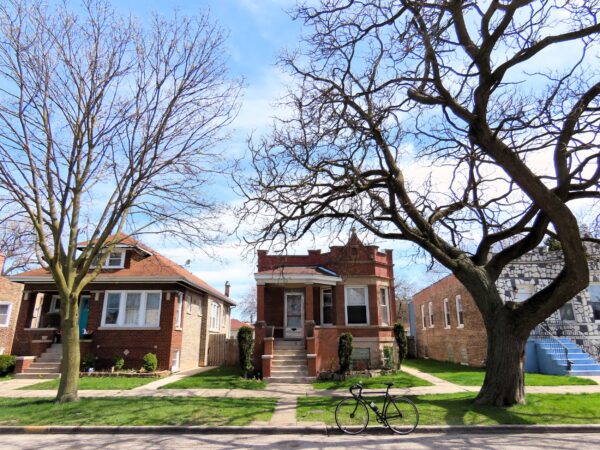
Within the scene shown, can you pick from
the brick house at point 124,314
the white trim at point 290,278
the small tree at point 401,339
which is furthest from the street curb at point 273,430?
the small tree at point 401,339

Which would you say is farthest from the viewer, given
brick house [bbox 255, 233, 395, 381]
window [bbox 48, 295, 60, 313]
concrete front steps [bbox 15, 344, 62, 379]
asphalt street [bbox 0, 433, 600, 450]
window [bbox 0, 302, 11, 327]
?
window [bbox 0, 302, 11, 327]

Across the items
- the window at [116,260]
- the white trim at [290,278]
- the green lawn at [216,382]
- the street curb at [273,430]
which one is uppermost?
the window at [116,260]

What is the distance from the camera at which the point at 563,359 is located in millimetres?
16797

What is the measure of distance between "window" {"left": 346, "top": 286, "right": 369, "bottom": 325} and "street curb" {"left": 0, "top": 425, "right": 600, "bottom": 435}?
10736 millimetres

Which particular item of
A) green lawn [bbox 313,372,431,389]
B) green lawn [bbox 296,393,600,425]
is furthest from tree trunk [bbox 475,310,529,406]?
green lawn [bbox 313,372,431,389]

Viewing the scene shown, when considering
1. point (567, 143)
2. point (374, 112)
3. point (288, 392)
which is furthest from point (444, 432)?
point (374, 112)

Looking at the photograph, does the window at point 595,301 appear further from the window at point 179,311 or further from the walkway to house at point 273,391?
the window at point 179,311

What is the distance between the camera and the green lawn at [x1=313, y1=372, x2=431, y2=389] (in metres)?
14.6

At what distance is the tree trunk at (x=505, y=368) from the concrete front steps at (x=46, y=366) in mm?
16357

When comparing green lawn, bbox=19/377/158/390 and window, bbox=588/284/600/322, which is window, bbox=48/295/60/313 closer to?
green lawn, bbox=19/377/158/390

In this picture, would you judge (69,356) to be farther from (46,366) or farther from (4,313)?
(4,313)

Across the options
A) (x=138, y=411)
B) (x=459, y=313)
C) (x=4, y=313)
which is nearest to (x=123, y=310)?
(x=138, y=411)

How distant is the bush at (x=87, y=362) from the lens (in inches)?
693

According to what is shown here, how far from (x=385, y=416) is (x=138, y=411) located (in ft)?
19.4
